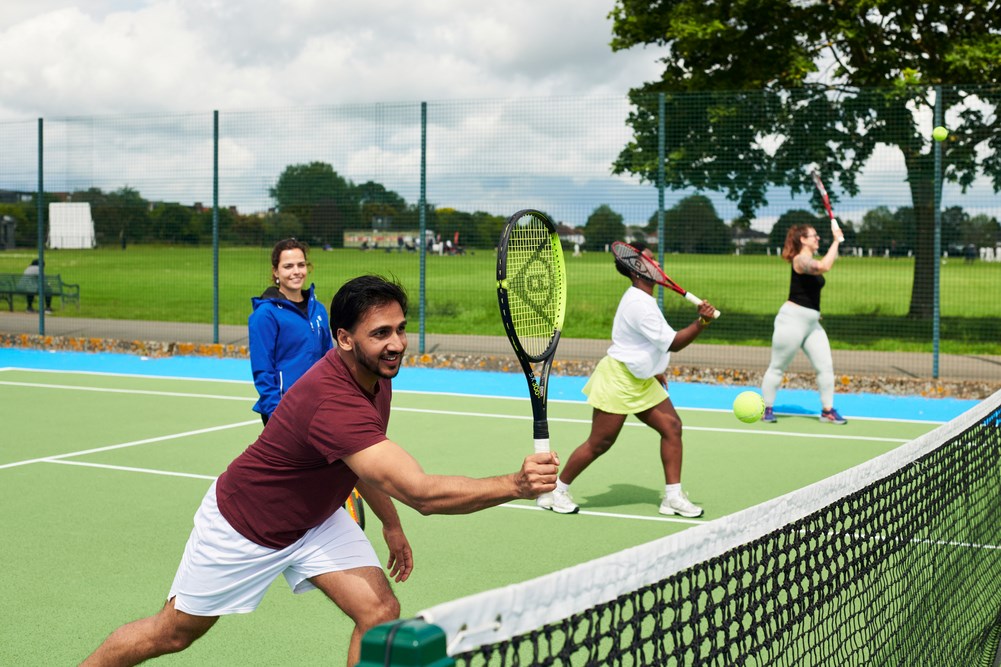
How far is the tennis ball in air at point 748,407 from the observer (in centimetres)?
914

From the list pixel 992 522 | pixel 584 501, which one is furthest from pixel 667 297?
pixel 992 522

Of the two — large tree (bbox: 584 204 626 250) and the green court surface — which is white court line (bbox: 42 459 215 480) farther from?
large tree (bbox: 584 204 626 250)

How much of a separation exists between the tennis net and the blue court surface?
5.43 m

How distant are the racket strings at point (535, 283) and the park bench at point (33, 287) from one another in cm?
1495

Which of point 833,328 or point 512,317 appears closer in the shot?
point 512,317

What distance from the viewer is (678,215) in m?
14.6

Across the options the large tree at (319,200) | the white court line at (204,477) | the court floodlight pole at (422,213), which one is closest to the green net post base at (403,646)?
Answer: the white court line at (204,477)

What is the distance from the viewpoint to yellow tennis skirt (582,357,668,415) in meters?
7.06

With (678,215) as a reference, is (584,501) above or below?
below

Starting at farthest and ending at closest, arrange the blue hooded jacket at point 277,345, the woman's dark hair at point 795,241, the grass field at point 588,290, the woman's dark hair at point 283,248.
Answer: the grass field at point 588,290
the woman's dark hair at point 795,241
the woman's dark hair at point 283,248
the blue hooded jacket at point 277,345

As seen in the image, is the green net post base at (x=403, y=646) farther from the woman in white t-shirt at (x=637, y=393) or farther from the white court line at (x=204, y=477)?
the woman in white t-shirt at (x=637, y=393)

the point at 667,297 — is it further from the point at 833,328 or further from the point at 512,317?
the point at 512,317

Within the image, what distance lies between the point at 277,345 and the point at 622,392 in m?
2.23

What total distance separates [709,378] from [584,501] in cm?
657
